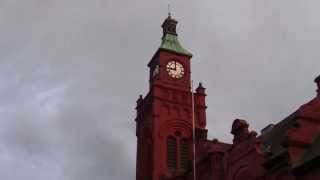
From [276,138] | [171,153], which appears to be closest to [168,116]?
[171,153]

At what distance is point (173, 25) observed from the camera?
8131 centimetres

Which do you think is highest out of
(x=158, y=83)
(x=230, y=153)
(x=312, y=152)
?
(x=158, y=83)

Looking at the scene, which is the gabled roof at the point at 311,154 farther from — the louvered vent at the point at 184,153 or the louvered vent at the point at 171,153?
the louvered vent at the point at 171,153

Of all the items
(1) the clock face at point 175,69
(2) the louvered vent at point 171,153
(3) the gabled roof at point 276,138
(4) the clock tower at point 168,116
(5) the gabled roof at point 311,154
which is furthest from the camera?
(1) the clock face at point 175,69

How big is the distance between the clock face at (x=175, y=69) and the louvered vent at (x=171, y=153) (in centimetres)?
859

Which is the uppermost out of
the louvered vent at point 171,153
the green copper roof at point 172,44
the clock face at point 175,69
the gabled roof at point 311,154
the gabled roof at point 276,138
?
the green copper roof at point 172,44

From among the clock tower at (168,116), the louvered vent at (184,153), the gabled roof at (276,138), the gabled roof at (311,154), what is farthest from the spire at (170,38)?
the gabled roof at (311,154)

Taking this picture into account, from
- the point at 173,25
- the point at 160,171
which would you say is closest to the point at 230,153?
→ the point at 160,171

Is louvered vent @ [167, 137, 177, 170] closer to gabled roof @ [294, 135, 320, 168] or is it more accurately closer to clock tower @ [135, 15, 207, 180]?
clock tower @ [135, 15, 207, 180]

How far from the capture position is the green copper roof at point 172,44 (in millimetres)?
77219

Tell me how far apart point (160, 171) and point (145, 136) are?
22.3 ft

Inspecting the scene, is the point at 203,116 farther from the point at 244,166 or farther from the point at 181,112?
the point at 244,166

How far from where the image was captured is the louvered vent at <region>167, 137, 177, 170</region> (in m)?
69.6

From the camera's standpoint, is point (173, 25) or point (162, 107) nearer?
point (162, 107)
